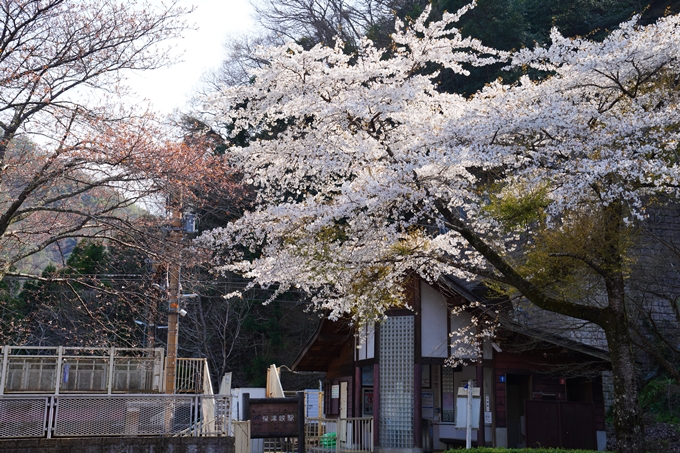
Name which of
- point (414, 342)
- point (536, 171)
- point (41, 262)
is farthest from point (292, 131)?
point (41, 262)

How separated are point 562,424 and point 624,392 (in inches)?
288

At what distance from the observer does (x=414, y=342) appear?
19.1m

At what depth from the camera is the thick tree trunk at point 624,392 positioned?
10492 millimetres

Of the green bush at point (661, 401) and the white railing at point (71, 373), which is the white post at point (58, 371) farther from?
the green bush at point (661, 401)

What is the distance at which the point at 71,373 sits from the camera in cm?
Answer: 1916

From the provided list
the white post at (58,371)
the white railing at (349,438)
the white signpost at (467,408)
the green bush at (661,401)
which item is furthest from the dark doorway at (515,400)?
the white post at (58,371)

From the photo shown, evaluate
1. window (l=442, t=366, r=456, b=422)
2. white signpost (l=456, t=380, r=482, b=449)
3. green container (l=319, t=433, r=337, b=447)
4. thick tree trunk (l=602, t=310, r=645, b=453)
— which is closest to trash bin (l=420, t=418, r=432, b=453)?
window (l=442, t=366, r=456, b=422)

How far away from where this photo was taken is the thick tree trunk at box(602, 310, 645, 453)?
1049 cm

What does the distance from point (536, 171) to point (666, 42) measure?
106 inches

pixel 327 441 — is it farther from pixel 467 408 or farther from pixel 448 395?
pixel 467 408

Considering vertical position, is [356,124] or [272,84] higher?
[272,84]

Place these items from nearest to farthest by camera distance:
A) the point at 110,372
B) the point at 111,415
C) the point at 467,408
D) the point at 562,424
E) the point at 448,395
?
the point at 111,415 < the point at 467,408 < the point at 562,424 < the point at 110,372 < the point at 448,395

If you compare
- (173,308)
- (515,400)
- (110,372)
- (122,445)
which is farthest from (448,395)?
(122,445)

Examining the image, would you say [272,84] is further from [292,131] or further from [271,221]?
[271,221]
